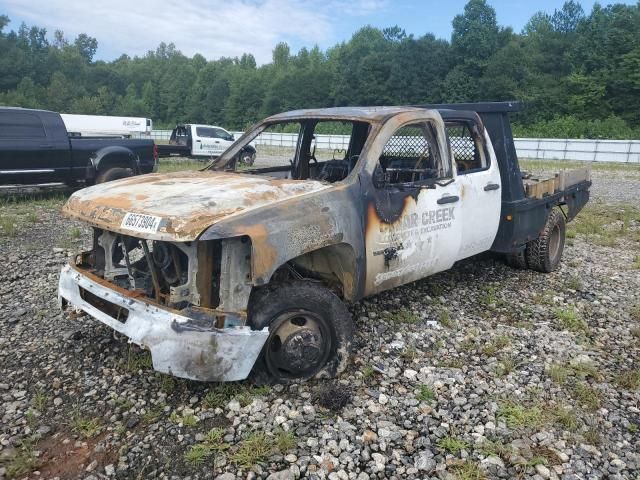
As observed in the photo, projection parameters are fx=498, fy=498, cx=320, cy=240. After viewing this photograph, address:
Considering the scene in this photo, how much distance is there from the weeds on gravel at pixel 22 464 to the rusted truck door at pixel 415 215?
229cm

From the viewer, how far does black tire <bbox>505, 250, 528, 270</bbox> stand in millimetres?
5966

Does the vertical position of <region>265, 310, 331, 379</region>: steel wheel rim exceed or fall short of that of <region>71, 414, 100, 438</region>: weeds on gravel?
it exceeds it

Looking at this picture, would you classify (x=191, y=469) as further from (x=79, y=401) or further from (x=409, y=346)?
(x=409, y=346)

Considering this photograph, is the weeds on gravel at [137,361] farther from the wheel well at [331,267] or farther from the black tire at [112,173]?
the black tire at [112,173]

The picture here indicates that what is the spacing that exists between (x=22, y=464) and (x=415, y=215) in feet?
9.74

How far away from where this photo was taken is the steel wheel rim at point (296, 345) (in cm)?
321

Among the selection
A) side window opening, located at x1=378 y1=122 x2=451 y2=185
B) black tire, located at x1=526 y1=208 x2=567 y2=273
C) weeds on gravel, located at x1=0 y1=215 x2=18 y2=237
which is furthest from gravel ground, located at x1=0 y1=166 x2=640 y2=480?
weeds on gravel, located at x1=0 y1=215 x2=18 y2=237

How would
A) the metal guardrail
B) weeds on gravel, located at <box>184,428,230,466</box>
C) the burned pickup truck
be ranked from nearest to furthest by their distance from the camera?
weeds on gravel, located at <box>184,428,230,466</box>, the burned pickup truck, the metal guardrail

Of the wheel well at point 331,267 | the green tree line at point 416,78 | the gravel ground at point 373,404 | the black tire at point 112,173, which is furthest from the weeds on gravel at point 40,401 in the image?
the green tree line at point 416,78

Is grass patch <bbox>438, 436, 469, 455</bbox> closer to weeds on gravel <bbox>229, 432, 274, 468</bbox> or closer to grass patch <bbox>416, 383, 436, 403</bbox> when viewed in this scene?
grass patch <bbox>416, 383, 436, 403</bbox>

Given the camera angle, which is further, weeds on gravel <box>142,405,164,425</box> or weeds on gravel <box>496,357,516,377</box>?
weeds on gravel <box>496,357,516,377</box>

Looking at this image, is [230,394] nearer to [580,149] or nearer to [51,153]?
[51,153]

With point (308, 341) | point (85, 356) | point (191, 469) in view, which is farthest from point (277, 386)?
point (85, 356)

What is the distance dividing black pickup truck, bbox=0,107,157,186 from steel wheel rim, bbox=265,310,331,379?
8.51 metres
